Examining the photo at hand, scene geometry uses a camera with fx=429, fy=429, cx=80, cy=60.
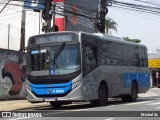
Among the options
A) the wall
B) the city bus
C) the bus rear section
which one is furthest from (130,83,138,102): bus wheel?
the wall

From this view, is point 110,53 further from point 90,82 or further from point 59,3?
point 59,3

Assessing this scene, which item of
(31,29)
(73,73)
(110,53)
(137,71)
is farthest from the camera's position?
(31,29)

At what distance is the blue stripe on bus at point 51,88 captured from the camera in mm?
19250

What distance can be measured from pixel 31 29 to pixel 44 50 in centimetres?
2351

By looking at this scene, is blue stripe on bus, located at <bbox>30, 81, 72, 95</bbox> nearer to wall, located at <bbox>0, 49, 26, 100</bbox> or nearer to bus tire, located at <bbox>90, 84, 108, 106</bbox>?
bus tire, located at <bbox>90, 84, 108, 106</bbox>

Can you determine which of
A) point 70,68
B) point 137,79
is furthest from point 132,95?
point 70,68

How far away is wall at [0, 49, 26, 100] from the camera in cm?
2525

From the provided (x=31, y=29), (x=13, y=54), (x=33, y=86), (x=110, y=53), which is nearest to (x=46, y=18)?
(x=13, y=54)

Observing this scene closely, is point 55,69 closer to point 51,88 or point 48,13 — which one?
point 51,88

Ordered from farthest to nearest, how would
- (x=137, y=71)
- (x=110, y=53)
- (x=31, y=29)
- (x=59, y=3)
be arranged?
(x=31, y=29) → (x=59, y=3) → (x=137, y=71) → (x=110, y=53)

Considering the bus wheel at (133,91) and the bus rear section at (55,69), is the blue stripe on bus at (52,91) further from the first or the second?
the bus wheel at (133,91)

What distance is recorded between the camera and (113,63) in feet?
74.9

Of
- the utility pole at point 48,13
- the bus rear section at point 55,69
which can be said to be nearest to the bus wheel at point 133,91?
the utility pole at point 48,13

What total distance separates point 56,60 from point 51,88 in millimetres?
1296
